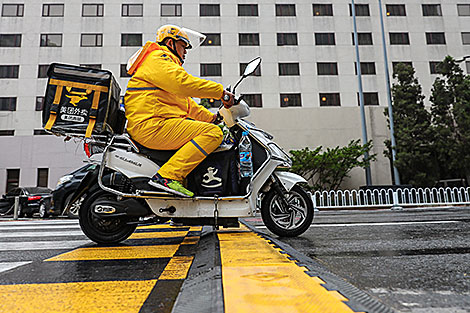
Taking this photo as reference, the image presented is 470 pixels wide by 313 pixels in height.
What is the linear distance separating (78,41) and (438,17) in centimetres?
2866

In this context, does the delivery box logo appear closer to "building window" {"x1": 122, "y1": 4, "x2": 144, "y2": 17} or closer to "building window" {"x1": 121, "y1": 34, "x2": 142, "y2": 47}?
"building window" {"x1": 121, "y1": 34, "x2": 142, "y2": 47}

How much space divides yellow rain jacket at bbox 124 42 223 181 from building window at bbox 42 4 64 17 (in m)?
27.6

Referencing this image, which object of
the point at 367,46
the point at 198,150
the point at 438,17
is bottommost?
the point at 198,150

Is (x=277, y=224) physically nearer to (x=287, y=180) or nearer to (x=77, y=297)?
(x=287, y=180)

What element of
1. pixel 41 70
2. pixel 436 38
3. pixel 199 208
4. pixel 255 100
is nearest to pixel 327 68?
pixel 255 100

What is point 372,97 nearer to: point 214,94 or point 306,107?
point 306,107

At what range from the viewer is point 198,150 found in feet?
10.8

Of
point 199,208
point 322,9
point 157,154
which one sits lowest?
point 199,208

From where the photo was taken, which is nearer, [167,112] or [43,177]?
[167,112]

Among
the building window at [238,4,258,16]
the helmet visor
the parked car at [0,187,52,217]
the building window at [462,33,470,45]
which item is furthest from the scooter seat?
the building window at [462,33,470,45]

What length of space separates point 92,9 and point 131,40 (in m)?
4.01

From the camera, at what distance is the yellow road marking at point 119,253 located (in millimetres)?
2561

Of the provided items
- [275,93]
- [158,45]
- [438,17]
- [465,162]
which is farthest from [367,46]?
[158,45]

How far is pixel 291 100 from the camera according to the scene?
25.5 metres
